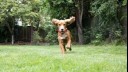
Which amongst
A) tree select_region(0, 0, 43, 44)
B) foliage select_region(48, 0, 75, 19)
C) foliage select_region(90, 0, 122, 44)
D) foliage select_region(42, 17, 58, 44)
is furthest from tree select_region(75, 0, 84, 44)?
tree select_region(0, 0, 43, 44)

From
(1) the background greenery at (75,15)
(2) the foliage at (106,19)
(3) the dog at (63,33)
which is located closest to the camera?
(3) the dog at (63,33)

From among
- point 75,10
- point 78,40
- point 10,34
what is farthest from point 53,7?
Result: point 10,34

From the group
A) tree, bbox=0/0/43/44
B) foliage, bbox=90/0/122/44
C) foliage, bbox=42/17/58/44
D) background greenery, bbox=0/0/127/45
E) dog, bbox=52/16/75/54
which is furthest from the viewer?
tree, bbox=0/0/43/44

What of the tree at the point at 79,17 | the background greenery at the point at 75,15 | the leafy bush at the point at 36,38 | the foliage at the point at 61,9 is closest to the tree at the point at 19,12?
the background greenery at the point at 75,15

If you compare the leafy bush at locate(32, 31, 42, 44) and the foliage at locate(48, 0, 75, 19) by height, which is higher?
the foliage at locate(48, 0, 75, 19)

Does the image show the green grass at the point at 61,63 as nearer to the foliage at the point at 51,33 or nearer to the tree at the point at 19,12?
the foliage at the point at 51,33

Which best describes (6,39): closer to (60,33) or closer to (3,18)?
(3,18)

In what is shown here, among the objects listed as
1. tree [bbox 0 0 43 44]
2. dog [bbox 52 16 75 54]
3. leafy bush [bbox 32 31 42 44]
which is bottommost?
leafy bush [bbox 32 31 42 44]

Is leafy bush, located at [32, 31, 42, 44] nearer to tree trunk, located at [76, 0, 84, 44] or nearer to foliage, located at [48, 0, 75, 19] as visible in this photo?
foliage, located at [48, 0, 75, 19]

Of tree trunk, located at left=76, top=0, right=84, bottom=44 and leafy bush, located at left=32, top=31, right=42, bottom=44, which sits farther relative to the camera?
leafy bush, located at left=32, top=31, right=42, bottom=44

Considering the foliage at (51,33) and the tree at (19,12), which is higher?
the tree at (19,12)

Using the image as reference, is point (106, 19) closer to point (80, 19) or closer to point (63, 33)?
point (80, 19)

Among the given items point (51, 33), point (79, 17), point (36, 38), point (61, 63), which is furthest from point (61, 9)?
point (61, 63)

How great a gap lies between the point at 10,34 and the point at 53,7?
6.19m
